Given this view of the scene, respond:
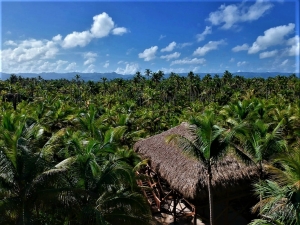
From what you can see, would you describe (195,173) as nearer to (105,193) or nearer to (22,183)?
(105,193)

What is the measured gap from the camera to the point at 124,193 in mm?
12141

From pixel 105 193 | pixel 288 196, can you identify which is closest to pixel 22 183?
pixel 105 193

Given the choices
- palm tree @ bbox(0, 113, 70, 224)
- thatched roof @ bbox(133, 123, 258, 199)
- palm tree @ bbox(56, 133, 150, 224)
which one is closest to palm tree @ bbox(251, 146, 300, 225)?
palm tree @ bbox(56, 133, 150, 224)

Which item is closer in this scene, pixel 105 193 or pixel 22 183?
pixel 22 183

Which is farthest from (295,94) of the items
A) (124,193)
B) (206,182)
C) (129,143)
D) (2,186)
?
(2,186)

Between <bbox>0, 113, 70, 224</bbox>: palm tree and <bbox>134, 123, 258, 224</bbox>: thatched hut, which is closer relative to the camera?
<bbox>0, 113, 70, 224</bbox>: palm tree

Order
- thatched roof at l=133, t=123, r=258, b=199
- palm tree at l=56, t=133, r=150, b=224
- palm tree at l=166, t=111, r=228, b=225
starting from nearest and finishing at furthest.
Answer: palm tree at l=56, t=133, r=150, b=224 < palm tree at l=166, t=111, r=228, b=225 < thatched roof at l=133, t=123, r=258, b=199

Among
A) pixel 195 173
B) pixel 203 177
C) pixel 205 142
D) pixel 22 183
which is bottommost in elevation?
pixel 203 177

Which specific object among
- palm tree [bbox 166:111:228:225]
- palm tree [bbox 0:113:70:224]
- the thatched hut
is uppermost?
palm tree [bbox 166:111:228:225]

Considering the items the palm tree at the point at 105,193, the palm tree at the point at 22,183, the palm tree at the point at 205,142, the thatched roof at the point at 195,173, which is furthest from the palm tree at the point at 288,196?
the palm tree at the point at 22,183

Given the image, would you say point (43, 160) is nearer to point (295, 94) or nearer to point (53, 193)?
point (53, 193)

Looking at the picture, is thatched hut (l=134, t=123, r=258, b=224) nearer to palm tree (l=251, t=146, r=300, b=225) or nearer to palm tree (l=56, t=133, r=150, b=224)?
palm tree (l=56, t=133, r=150, b=224)

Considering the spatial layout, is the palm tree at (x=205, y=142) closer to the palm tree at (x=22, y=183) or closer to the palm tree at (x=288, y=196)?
the palm tree at (x=288, y=196)

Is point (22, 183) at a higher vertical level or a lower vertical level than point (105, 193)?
higher
